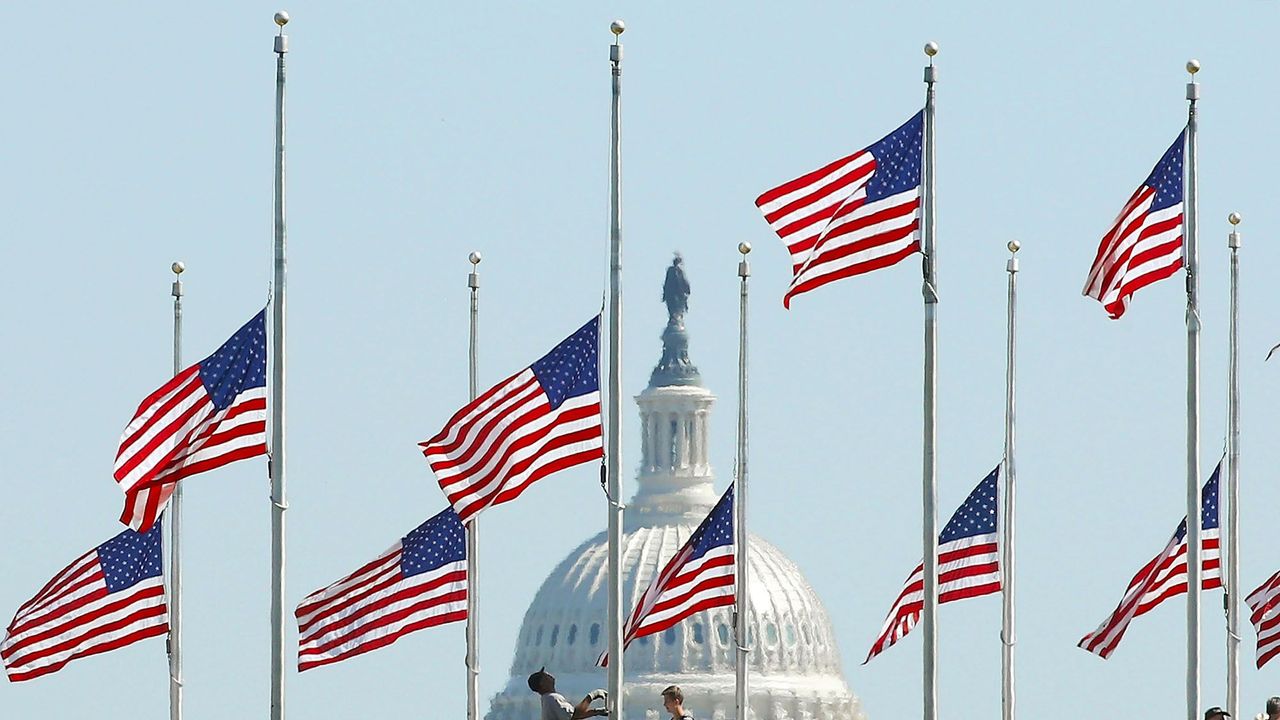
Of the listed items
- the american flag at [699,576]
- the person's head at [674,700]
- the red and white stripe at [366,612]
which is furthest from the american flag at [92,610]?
the person's head at [674,700]

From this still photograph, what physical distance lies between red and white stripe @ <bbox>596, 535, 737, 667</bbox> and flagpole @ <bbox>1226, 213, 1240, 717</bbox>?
7.49 metres

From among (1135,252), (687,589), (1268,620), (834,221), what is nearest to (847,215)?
(834,221)

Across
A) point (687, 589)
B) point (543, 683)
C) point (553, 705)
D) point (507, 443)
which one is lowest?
point (553, 705)

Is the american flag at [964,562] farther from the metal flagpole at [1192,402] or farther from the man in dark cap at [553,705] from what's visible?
the man in dark cap at [553,705]

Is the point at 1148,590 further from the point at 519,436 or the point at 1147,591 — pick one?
the point at 519,436

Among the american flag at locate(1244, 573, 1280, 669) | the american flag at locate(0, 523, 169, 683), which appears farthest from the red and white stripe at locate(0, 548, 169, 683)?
the american flag at locate(1244, 573, 1280, 669)

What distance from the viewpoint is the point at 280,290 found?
57531 millimetres

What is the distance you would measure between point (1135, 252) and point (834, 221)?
4952mm

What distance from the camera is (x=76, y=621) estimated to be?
61875 millimetres

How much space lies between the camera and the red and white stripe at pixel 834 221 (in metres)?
54.8

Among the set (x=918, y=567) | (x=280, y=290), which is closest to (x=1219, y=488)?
(x=918, y=567)

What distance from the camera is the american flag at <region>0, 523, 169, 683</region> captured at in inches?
2424

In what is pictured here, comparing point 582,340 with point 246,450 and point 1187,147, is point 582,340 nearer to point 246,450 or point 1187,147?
point 246,450

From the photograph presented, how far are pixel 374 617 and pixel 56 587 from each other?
4.49 m
